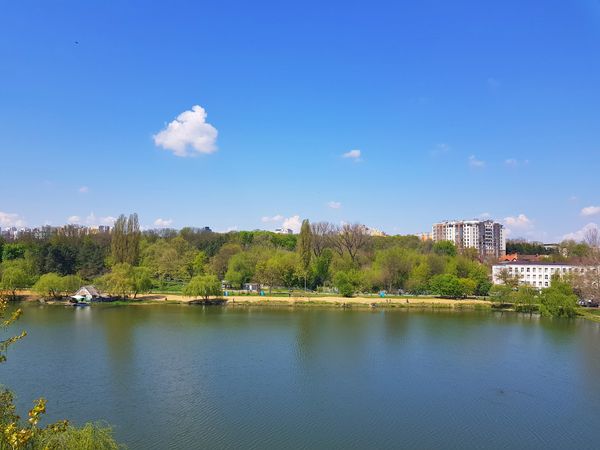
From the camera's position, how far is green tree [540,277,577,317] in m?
33.3

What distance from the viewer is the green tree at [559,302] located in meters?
33.3

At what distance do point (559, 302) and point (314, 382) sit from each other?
25.4 m

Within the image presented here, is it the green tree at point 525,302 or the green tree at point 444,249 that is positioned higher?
the green tree at point 444,249

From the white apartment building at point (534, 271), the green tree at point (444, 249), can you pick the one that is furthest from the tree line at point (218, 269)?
the green tree at point (444, 249)

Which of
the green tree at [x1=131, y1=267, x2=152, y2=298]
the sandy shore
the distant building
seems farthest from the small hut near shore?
the sandy shore

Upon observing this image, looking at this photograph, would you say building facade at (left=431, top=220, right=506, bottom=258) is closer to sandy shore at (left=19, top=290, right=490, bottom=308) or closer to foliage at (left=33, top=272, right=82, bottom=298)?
sandy shore at (left=19, top=290, right=490, bottom=308)

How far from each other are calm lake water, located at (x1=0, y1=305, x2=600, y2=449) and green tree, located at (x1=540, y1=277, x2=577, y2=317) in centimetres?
547

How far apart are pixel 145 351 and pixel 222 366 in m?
4.46

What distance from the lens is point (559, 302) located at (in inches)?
1320

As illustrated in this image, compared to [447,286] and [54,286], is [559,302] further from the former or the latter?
[54,286]

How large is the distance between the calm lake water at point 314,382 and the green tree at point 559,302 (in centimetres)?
547

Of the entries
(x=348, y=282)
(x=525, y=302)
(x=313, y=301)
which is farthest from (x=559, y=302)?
(x=313, y=301)

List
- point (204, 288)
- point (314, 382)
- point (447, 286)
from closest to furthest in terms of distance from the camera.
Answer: point (314, 382), point (204, 288), point (447, 286)

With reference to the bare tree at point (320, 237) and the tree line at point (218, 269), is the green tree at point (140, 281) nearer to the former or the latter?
the tree line at point (218, 269)
